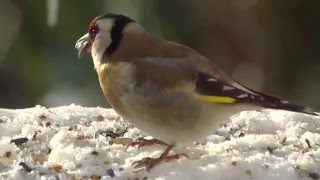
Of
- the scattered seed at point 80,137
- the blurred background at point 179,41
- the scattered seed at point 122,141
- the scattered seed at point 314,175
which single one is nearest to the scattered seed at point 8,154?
the scattered seed at point 80,137

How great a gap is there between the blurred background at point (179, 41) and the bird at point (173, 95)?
3.15 m

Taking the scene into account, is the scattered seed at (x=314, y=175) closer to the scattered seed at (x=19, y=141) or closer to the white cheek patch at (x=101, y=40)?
the white cheek patch at (x=101, y=40)

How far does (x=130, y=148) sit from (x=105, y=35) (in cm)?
41

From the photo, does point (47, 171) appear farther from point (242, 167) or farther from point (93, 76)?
point (93, 76)

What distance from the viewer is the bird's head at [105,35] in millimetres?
3604

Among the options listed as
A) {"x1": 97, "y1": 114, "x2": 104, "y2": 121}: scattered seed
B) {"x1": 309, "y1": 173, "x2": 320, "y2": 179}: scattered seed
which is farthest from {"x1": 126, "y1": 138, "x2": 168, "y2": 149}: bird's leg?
{"x1": 309, "y1": 173, "x2": 320, "y2": 179}: scattered seed

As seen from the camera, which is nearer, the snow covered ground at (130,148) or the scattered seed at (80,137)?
the snow covered ground at (130,148)

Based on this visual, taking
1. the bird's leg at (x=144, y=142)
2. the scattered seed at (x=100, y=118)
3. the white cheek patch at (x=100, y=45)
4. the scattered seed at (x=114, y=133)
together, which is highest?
the white cheek patch at (x=100, y=45)

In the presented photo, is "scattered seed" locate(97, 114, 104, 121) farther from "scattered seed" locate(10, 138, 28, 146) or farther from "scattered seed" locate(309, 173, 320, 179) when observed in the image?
"scattered seed" locate(309, 173, 320, 179)

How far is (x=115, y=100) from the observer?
3.47m

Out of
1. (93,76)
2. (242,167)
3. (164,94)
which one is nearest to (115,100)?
(164,94)

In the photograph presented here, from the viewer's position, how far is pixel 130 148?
3.56 meters

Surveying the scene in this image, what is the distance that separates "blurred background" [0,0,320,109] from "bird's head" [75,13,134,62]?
287cm

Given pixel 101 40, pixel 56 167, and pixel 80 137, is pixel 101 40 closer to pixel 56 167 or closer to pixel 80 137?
pixel 80 137
